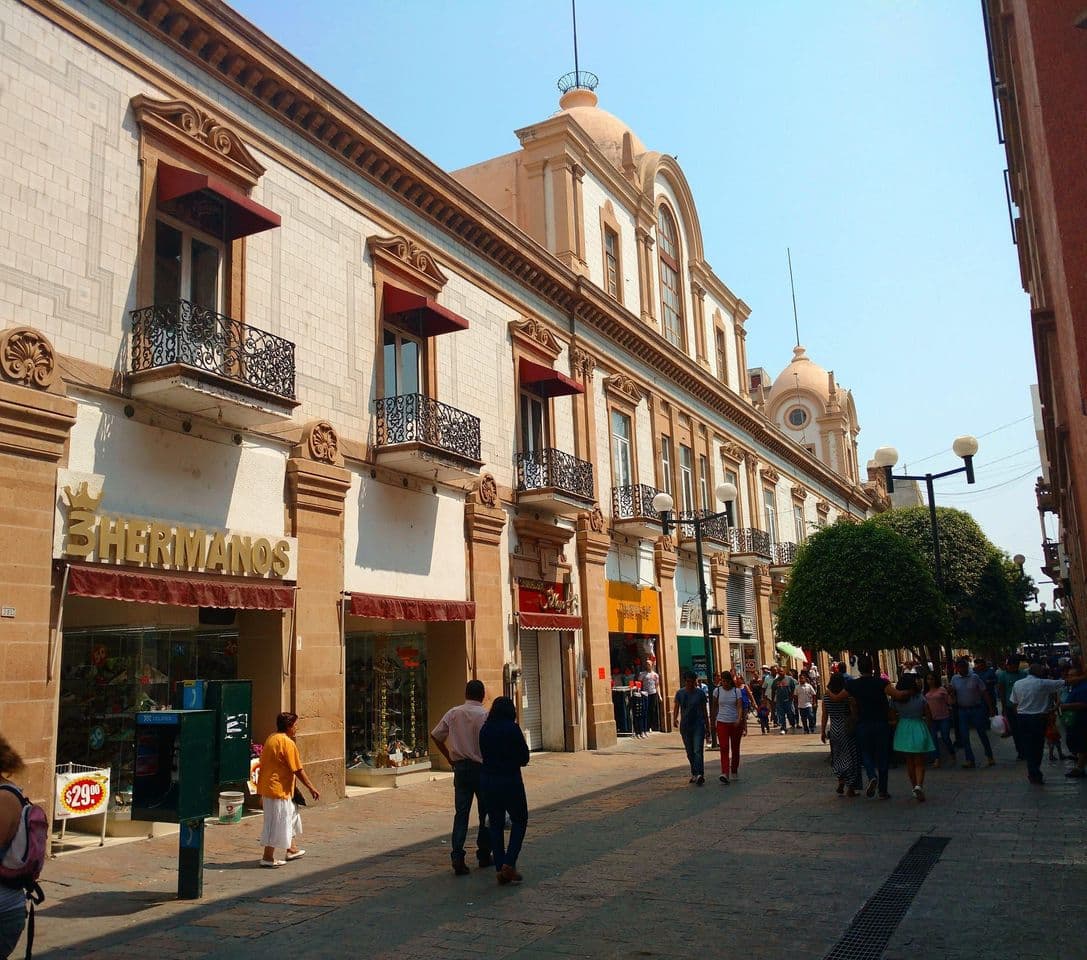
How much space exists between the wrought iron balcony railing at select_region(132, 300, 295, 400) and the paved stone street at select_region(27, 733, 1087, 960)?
5782 millimetres

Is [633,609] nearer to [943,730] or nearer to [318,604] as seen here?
[943,730]

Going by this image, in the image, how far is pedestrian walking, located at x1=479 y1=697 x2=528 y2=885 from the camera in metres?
8.54

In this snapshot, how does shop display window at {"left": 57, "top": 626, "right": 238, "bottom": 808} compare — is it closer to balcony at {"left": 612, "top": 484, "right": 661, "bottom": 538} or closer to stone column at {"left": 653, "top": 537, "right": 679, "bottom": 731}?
balcony at {"left": 612, "top": 484, "right": 661, "bottom": 538}

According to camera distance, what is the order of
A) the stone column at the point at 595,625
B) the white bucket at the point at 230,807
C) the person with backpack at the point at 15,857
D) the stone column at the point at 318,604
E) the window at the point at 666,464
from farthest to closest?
the window at the point at 666,464, the stone column at the point at 595,625, the stone column at the point at 318,604, the white bucket at the point at 230,807, the person with backpack at the point at 15,857

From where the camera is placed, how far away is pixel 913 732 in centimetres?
1259

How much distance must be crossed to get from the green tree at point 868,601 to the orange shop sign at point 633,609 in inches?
223

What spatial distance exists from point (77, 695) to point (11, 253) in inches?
207

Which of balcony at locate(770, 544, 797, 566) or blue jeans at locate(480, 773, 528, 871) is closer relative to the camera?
blue jeans at locate(480, 773, 528, 871)

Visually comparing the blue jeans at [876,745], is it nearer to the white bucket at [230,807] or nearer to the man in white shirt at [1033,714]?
the man in white shirt at [1033,714]

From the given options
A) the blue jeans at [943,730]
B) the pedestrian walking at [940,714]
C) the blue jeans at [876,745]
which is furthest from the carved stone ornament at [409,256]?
the blue jeans at [943,730]

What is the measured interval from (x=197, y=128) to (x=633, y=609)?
53.0ft

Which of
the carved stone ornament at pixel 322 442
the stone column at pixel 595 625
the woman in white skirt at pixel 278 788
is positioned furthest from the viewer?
→ the stone column at pixel 595 625

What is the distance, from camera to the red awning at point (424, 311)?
17.2 m

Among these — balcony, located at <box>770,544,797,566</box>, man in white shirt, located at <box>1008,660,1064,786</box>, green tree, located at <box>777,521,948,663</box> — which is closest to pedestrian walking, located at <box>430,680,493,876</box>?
man in white shirt, located at <box>1008,660,1064,786</box>
